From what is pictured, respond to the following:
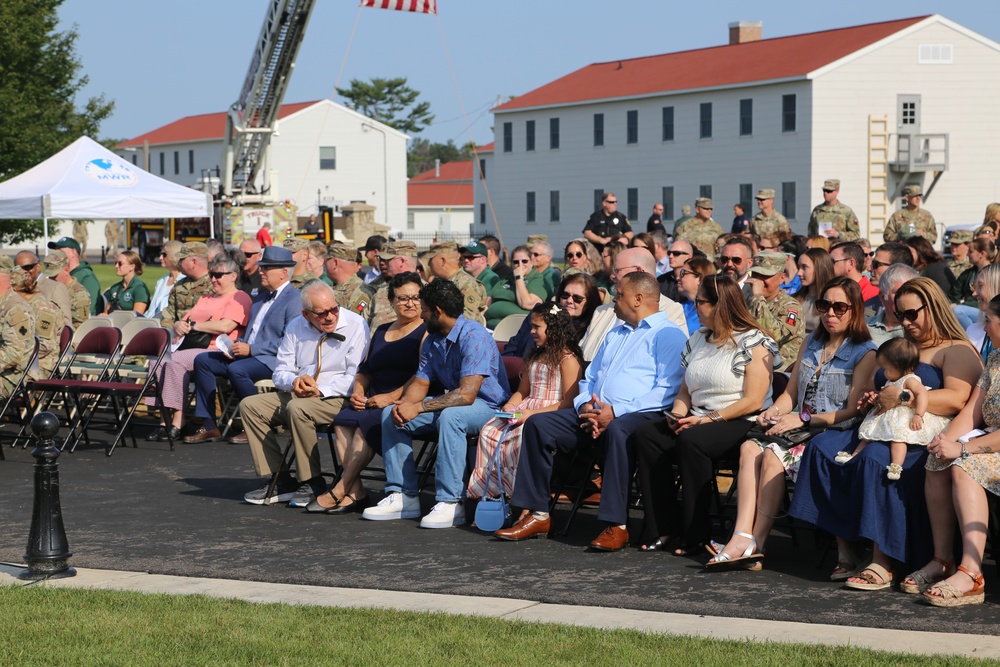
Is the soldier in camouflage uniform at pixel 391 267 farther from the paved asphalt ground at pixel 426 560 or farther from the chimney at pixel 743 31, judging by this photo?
the chimney at pixel 743 31

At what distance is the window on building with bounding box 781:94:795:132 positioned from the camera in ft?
144

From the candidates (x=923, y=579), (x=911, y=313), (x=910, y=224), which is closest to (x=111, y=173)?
(x=910, y=224)

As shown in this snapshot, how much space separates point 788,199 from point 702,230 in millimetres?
26306

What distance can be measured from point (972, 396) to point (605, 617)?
2139mm

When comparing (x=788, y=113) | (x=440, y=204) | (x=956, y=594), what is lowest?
(x=956, y=594)

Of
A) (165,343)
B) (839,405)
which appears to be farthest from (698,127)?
(839,405)

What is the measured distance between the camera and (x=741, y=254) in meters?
10.3

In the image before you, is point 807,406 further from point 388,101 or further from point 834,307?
point 388,101

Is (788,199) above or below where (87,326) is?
above

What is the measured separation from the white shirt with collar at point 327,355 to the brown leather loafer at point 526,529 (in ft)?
6.04

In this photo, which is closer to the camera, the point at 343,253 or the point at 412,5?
the point at 343,253

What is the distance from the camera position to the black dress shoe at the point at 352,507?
8703 millimetres

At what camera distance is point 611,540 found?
742 centimetres

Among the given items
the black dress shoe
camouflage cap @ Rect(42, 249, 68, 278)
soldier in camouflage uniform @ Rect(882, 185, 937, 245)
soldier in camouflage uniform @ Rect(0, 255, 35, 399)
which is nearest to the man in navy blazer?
soldier in camouflage uniform @ Rect(0, 255, 35, 399)
